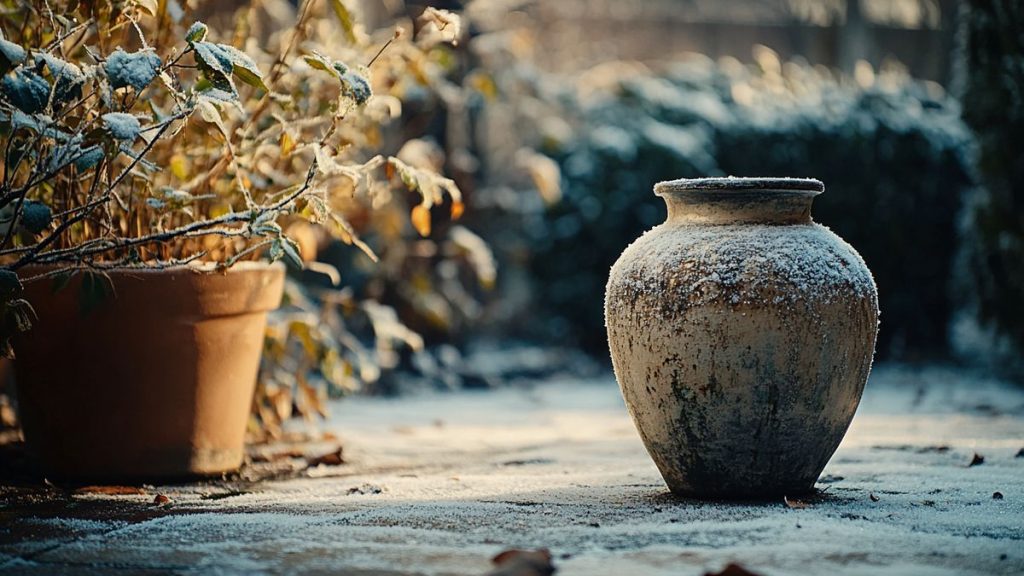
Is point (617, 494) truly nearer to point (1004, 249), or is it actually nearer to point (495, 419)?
point (495, 419)

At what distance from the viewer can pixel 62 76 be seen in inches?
84.2

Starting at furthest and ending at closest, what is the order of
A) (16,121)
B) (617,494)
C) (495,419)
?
1. (495,419)
2. (617,494)
3. (16,121)

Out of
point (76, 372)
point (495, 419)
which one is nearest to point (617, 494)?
point (76, 372)

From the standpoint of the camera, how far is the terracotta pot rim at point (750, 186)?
225cm

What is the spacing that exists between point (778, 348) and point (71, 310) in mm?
1673

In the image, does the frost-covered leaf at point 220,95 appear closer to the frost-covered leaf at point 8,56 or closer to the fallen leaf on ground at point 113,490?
the frost-covered leaf at point 8,56

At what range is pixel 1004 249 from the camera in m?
4.89

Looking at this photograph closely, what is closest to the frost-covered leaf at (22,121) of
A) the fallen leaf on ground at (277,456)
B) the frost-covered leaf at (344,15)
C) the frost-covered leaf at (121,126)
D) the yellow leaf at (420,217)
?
the frost-covered leaf at (121,126)

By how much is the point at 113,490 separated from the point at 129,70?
41.8 inches

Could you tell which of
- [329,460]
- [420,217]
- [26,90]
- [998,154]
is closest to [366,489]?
[329,460]

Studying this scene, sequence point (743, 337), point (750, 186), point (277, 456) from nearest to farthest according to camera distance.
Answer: point (743, 337)
point (750, 186)
point (277, 456)

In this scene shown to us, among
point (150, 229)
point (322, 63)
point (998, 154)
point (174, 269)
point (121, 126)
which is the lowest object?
point (174, 269)

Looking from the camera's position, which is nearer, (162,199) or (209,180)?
(162,199)

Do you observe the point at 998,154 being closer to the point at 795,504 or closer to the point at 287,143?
the point at 795,504
